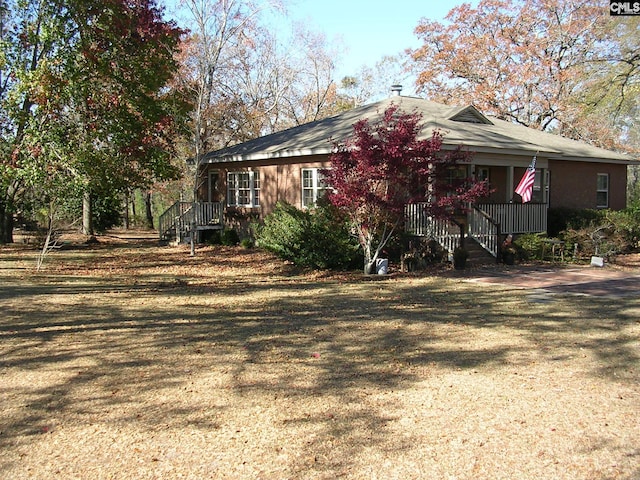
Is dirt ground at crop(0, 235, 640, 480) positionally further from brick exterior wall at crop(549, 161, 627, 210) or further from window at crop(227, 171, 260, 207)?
brick exterior wall at crop(549, 161, 627, 210)

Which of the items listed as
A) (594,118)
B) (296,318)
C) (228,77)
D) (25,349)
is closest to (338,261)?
(296,318)

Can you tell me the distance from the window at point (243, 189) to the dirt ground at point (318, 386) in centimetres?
1039

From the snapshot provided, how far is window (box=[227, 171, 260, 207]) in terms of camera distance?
2059 centimetres

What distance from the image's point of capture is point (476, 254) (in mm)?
15117

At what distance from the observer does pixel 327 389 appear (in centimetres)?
539

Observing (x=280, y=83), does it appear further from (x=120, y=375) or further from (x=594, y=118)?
(x=120, y=375)

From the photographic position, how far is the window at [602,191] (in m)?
22.2

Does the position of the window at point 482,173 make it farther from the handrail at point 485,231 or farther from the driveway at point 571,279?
the driveway at point 571,279

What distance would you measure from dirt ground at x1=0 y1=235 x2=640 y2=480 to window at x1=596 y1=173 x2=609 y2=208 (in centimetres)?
1331

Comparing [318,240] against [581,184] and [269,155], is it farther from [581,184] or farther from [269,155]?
[581,184]

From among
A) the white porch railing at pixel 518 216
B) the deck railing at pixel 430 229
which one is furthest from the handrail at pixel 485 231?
the deck railing at pixel 430 229

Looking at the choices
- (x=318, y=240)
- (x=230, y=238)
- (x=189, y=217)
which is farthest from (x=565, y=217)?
(x=189, y=217)

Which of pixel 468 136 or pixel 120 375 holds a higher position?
pixel 468 136

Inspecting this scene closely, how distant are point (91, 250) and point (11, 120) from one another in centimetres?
502
